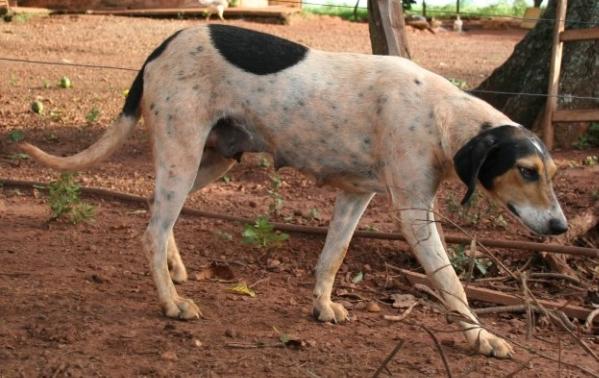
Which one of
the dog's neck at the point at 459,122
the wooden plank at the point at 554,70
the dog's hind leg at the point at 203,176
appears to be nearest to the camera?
the dog's neck at the point at 459,122

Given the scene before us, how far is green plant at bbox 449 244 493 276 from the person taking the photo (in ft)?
20.6

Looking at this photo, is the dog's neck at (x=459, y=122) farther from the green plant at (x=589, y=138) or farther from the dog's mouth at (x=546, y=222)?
the green plant at (x=589, y=138)

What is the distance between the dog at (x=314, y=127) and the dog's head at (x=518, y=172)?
0.07 m

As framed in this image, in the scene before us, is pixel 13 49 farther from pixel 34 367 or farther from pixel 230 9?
pixel 34 367

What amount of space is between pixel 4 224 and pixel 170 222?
184 cm

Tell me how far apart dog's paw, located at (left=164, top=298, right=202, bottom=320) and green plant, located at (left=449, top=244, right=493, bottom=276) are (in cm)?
167

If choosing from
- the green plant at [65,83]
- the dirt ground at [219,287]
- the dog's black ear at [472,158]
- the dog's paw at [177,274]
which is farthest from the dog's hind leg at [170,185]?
the green plant at [65,83]

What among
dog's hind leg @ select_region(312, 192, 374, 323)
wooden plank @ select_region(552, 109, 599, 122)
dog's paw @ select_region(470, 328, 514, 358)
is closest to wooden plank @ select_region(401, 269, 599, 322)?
dog's hind leg @ select_region(312, 192, 374, 323)

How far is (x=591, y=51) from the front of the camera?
31.3 feet

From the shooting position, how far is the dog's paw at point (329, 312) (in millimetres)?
5480

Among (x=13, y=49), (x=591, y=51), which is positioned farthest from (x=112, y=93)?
(x=591, y=51)

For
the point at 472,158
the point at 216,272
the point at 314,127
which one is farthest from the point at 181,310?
the point at 472,158

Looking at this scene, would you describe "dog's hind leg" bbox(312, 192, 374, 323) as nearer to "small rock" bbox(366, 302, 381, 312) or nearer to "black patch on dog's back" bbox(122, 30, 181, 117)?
"small rock" bbox(366, 302, 381, 312)

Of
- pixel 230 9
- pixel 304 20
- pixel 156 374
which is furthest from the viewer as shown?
pixel 304 20
